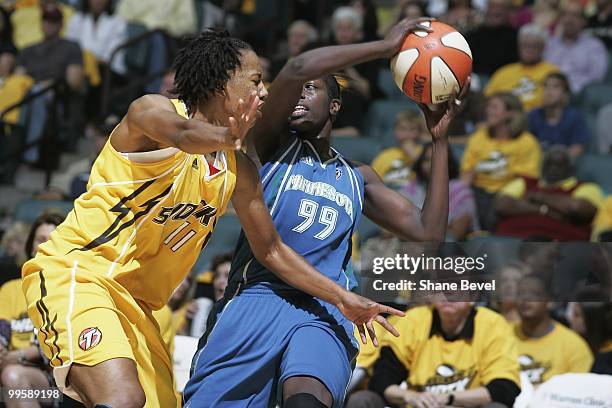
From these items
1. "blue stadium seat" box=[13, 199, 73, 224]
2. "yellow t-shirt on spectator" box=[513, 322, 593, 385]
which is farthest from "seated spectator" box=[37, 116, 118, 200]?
"yellow t-shirt on spectator" box=[513, 322, 593, 385]

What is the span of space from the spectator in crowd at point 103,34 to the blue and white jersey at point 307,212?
7.33 m

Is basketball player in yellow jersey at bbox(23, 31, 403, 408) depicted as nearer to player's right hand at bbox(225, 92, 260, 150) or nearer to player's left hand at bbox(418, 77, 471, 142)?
player's right hand at bbox(225, 92, 260, 150)

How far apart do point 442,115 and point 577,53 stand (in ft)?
19.8

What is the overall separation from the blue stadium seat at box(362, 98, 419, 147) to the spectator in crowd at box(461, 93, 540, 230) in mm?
1228

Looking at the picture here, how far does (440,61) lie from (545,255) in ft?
7.03

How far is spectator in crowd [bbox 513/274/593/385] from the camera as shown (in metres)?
7.16

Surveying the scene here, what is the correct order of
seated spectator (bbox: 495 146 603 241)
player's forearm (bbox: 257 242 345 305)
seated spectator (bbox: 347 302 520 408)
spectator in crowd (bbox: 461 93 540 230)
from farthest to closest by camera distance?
1. spectator in crowd (bbox: 461 93 540 230)
2. seated spectator (bbox: 495 146 603 241)
3. seated spectator (bbox: 347 302 520 408)
4. player's forearm (bbox: 257 242 345 305)

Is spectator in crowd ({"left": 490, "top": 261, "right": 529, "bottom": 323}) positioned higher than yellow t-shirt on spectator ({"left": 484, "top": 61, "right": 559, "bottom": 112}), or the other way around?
spectator in crowd ({"left": 490, "top": 261, "right": 529, "bottom": 323})

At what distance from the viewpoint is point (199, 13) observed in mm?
12664

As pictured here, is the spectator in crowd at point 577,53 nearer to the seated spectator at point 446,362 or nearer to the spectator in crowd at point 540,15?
the spectator in crowd at point 540,15

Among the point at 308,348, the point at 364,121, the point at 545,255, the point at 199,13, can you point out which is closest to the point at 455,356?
the point at 545,255

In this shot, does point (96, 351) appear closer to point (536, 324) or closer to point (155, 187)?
point (155, 187)

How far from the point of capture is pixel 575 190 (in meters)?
9.03

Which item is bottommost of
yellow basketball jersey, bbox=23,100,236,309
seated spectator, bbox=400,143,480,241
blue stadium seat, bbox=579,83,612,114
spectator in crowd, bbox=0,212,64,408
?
seated spectator, bbox=400,143,480,241
